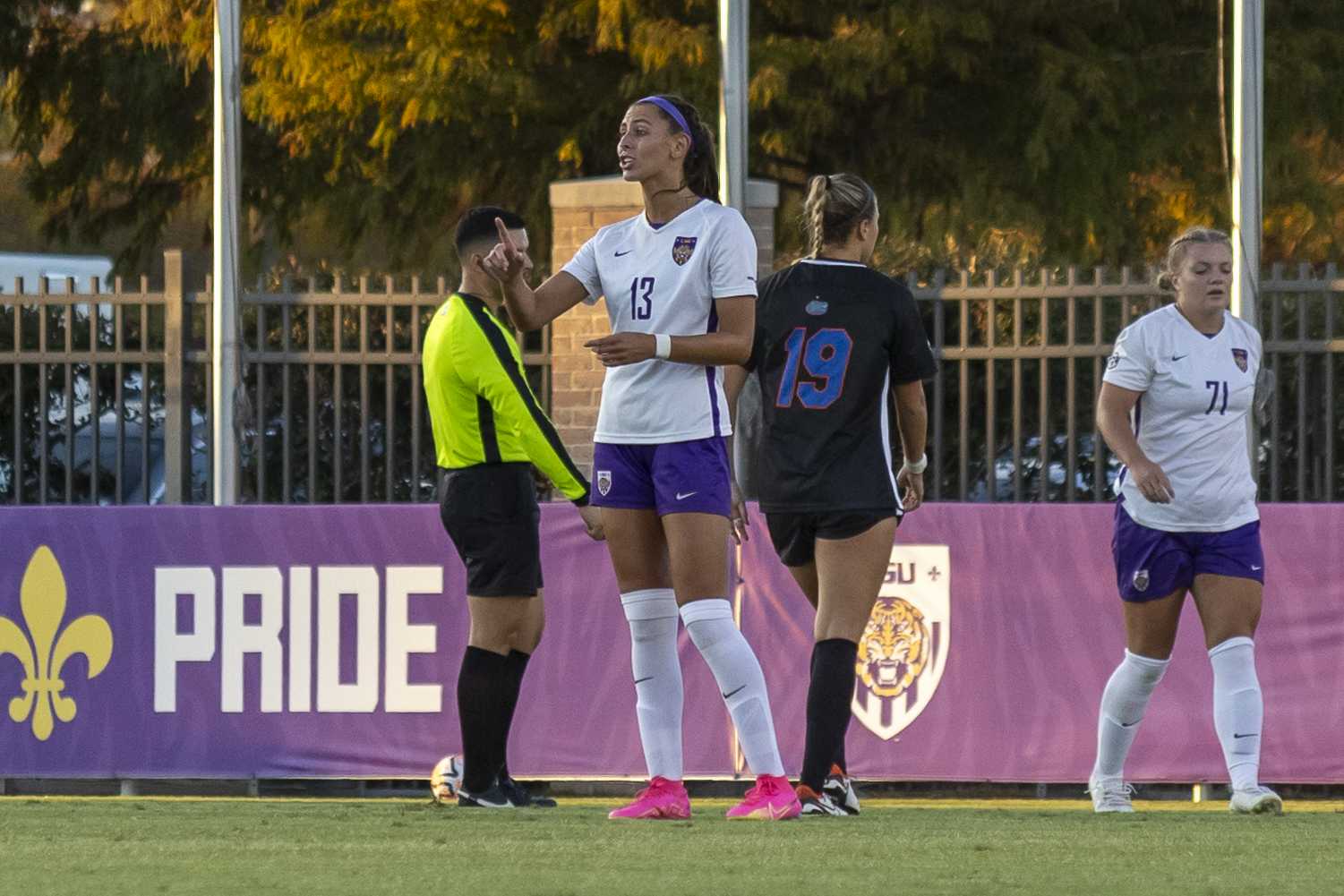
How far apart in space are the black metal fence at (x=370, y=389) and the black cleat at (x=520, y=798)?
130 inches

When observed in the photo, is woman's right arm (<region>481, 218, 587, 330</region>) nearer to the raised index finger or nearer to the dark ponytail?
the raised index finger

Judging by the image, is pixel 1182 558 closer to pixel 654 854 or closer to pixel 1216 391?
pixel 1216 391

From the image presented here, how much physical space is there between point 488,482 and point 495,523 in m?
0.12

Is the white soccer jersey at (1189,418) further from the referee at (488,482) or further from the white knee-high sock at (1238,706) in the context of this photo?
the referee at (488,482)

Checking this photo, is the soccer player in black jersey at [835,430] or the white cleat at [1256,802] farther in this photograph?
the white cleat at [1256,802]

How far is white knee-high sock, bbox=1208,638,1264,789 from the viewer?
645cm

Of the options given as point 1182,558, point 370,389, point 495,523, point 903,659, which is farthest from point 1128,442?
point 370,389

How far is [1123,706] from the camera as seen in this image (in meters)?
6.65

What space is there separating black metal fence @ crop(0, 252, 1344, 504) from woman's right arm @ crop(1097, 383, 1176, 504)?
2936mm

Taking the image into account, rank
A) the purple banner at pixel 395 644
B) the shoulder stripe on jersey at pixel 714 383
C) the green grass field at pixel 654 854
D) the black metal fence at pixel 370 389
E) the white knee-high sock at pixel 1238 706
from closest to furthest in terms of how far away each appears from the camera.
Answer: the green grass field at pixel 654 854 → the shoulder stripe on jersey at pixel 714 383 → the white knee-high sock at pixel 1238 706 → the purple banner at pixel 395 644 → the black metal fence at pixel 370 389

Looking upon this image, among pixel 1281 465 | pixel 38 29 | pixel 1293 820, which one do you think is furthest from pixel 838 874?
pixel 38 29

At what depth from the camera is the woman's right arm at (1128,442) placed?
20.7 feet

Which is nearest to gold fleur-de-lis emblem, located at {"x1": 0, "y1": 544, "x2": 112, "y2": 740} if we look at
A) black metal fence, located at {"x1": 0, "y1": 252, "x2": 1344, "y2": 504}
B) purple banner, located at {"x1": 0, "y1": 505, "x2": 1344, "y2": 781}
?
purple banner, located at {"x1": 0, "y1": 505, "x2": 1344, "y2": 781}

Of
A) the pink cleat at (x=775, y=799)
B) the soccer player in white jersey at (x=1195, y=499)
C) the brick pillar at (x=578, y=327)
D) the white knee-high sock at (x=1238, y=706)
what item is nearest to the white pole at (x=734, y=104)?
the brick pillar at (x=578, y=327)
